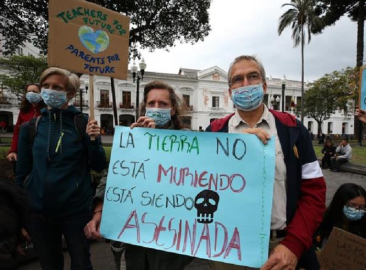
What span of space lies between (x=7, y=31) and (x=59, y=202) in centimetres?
727

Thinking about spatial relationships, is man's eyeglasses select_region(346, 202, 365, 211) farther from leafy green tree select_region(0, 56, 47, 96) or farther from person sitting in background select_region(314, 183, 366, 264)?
leafy green tree select_region(0, 56, 47, 96)

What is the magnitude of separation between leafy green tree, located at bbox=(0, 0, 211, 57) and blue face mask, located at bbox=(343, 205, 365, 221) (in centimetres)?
638

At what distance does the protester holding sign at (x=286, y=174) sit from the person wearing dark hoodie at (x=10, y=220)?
94 cm

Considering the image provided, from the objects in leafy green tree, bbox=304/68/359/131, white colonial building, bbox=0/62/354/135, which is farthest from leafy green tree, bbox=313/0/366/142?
white colonial building, bbox=0/62/354/135

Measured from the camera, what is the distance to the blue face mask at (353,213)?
7.20ft

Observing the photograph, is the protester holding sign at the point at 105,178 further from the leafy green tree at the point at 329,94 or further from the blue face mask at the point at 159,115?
the leafy green tree at the point at 329,94

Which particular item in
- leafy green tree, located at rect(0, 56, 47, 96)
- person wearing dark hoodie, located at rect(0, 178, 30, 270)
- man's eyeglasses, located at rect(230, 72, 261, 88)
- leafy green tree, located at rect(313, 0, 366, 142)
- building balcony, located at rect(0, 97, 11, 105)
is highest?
leafy green tree, located at rect(313, 0, 366, 142)

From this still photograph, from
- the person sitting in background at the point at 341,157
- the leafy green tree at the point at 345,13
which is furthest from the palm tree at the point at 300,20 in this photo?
the person sitting in background at the point at 341,157

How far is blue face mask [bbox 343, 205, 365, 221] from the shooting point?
2.19m

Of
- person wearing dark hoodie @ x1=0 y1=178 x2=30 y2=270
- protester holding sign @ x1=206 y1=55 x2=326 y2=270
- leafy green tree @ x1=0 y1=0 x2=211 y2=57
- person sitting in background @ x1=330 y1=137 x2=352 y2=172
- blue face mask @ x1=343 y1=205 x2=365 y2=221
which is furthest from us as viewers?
person sitting in background @ x1=330 y1=137 x2=352 y2=172

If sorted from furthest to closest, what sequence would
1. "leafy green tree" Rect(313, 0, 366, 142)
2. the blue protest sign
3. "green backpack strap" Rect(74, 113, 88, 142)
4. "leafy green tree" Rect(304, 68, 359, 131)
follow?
"leafy green tree" Rect(304, 68, 359, 131) < "leafy green tree" Rect(313, 0, 366, 142) < the blue protest sign < "green backpack strap" Rect(74, 113, 88, 142)

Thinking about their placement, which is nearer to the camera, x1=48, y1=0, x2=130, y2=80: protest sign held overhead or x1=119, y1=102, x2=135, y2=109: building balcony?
x1=48, y1=0, x2=130, y2=80: protest sign held overhead

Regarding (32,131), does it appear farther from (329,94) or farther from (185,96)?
(185,96)

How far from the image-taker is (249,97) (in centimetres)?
126
